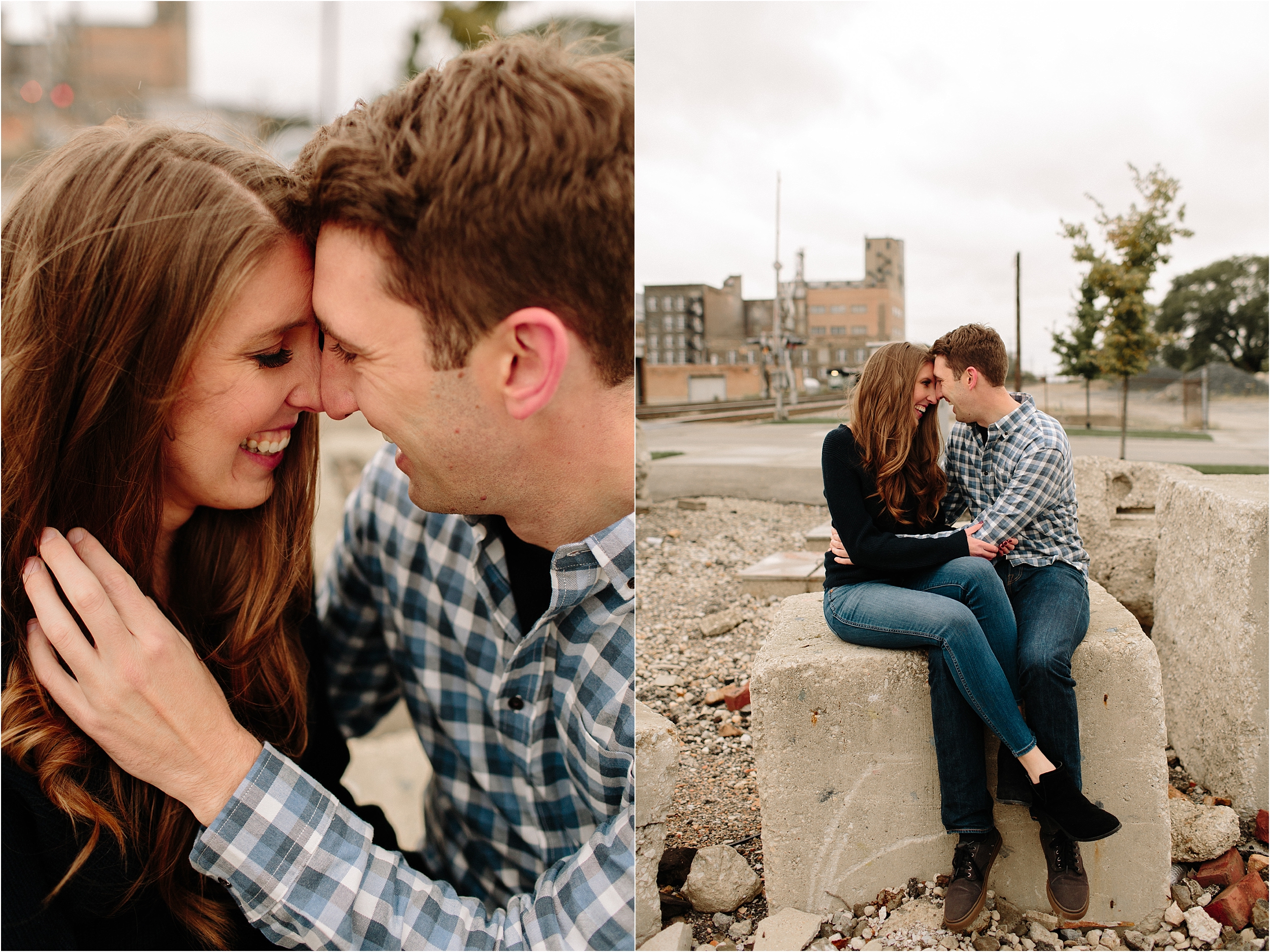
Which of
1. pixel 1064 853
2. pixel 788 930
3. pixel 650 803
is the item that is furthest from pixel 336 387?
pixel 1064 853

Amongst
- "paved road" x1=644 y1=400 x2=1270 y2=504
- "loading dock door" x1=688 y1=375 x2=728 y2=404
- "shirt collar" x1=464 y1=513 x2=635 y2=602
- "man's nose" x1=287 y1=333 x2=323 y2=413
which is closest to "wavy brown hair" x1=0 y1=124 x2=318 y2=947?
"man's nose" x1=287 y1=333 x2=323 y2=413

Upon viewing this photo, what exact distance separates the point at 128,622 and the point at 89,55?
153 cm

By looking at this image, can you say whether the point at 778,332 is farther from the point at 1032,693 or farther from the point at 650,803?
the point at 650,803

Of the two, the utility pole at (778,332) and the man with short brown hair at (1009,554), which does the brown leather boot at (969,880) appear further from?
the utility pole at (778,332)

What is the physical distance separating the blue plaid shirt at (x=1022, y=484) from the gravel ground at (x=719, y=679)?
385mm

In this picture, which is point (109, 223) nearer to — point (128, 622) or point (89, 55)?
point (128, 622)

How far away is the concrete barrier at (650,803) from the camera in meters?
1.73

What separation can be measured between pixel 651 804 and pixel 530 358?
38.0 inches

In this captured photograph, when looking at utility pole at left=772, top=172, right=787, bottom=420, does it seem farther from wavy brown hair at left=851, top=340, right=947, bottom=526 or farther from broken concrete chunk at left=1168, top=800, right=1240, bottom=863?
broken concrete chunk at left=1168, top=800, right=1240, bottom=863

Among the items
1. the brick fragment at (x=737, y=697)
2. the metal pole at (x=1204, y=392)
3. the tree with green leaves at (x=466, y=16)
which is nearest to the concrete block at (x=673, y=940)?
the brick fragment at (x=737, y=697)

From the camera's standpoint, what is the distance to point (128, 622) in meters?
1.56

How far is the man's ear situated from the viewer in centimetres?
150

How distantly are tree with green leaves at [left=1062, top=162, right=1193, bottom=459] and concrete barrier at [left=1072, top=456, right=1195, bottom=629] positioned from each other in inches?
2.9

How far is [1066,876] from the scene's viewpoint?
5.30ft
